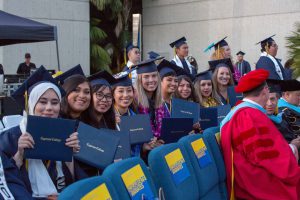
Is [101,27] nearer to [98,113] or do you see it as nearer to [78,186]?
[98,113]

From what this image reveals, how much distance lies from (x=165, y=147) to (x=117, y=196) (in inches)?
30.2

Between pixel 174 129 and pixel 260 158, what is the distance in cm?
102

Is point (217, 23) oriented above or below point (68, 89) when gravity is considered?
above

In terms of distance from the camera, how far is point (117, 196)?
2.57 metres

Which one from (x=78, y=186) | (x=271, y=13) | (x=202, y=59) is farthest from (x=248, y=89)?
(x=202, y=59)

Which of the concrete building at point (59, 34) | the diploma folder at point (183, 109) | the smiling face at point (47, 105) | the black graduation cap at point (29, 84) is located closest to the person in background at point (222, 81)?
the diploma folder at point (183, 109)

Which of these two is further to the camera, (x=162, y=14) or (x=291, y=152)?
(x=162, y=14)

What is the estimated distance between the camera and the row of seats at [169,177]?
2.45 m

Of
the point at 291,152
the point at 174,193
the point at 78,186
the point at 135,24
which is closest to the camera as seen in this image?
the point at 78,186

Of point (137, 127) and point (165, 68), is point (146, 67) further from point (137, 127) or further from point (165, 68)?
point (137, 127)

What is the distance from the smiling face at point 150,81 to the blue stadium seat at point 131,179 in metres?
2.76

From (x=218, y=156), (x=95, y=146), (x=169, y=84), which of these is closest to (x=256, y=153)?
(x=218, y=156)

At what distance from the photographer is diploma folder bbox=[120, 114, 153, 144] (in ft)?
14.7

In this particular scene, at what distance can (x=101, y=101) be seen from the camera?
4.43 m
